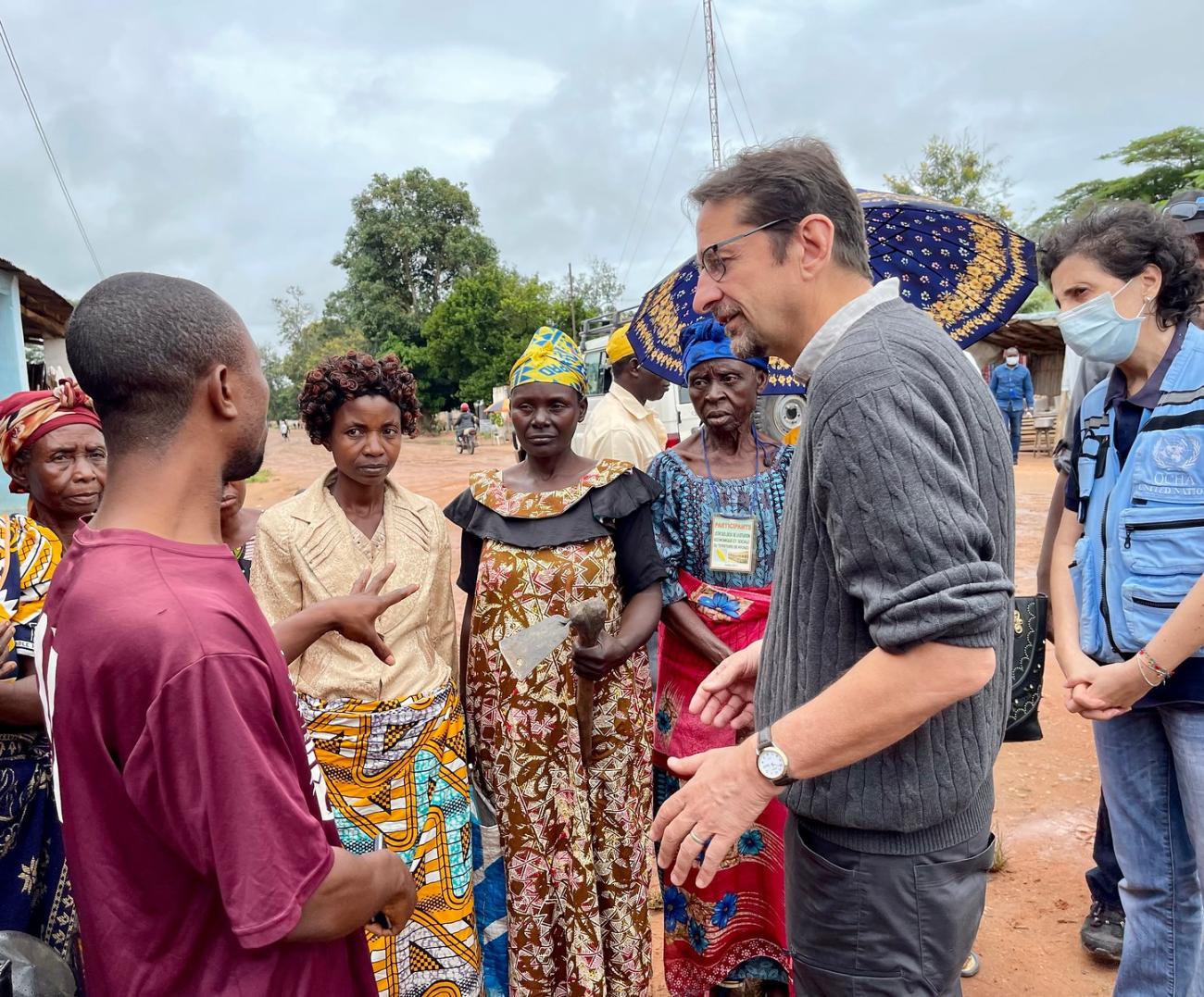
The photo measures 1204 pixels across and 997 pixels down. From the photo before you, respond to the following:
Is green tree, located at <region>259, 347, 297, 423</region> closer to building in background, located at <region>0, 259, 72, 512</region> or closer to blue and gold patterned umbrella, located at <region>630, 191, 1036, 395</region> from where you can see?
building in background, located at <region>0, 259, 72, 512</region>

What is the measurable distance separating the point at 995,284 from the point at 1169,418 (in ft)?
3.87

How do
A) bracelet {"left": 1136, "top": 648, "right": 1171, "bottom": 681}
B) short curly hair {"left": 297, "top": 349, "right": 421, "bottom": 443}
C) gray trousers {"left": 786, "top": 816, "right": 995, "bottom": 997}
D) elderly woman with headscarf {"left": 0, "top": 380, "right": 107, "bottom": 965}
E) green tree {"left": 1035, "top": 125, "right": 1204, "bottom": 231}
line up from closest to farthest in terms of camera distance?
gray trousers {"left": 786, "top": 816, "right": 995, "bottom": 997}, bracelet {"left": 1136, "top": 648, "right": 1171, "bottom": 681}, elderly woman with headscarf {"left": 0, "top": 380, "right": 107, "bottom": 965}, short curly hair {"left": 297, "top": 349, "right": 421, "bottom": 443}, green tree {"left": 1035, "top": 125, "right": 1204, "bottom": 231}

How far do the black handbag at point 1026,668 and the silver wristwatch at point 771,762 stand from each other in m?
1.14

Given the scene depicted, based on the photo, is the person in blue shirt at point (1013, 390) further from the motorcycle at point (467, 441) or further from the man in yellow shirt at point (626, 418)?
the motorcycle at point (467, 441)

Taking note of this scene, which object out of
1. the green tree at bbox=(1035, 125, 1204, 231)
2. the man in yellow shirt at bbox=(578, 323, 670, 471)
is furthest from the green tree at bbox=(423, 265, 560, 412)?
the man in yellow shirt at bbox=(578, 323, 670, 471)

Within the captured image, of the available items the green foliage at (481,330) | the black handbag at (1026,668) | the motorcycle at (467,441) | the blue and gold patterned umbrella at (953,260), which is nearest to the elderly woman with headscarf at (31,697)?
the blue and gold patterned umbrella at (953,260)

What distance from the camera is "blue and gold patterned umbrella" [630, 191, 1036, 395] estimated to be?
125 inches

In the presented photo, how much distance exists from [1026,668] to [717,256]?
150 centimetres

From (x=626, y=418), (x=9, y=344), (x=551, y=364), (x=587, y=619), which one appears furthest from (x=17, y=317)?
(x=587, y=619)

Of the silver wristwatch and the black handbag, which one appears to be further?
the black handbag

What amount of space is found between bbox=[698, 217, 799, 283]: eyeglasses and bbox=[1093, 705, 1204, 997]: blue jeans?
1730 millimetres

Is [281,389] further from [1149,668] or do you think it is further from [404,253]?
[1149,668]

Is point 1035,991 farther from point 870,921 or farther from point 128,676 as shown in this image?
point 128,676

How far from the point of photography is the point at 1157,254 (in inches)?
90.2
